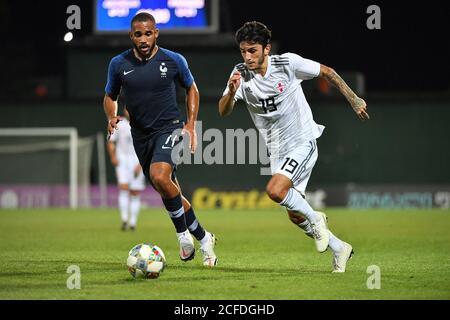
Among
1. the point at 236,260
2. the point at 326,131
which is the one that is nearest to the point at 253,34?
the point at 236,260

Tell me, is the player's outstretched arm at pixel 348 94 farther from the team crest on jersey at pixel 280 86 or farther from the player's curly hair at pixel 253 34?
the player's curly hair at pixel 253 34

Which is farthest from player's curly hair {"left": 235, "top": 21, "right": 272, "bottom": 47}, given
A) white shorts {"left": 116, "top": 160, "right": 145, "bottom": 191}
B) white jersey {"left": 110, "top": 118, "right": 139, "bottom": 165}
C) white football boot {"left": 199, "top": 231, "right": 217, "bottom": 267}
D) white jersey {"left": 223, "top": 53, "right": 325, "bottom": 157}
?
white jersey {"left": 110, "top": 118, "right": 139, "bottom": 165}

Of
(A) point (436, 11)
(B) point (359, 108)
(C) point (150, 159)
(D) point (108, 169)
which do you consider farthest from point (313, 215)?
(A) point (436, 11)

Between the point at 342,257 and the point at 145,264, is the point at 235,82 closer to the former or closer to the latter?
the point at 145,264

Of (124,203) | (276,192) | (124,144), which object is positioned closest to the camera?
→ (276,192)

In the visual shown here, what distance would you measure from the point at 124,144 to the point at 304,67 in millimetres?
9467

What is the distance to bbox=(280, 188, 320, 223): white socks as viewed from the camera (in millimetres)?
9359

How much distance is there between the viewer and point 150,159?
10430mm

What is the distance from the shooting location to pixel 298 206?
9391 millimetres

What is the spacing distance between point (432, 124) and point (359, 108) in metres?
15.8

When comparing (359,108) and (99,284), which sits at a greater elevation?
(359,108)

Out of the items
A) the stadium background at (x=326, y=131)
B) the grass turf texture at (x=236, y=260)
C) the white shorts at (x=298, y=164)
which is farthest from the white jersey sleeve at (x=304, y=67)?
the stadium background at (x=326, y=131)

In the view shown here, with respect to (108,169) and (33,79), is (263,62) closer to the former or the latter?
(108,169)

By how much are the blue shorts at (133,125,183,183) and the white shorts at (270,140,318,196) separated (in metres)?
1.13
